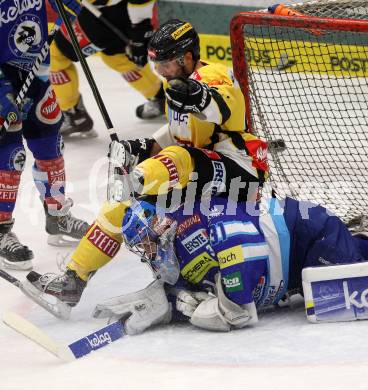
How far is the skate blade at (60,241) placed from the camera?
4387 mm

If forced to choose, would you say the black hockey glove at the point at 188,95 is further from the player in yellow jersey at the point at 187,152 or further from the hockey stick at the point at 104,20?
the hockey stick at the point at 104,20

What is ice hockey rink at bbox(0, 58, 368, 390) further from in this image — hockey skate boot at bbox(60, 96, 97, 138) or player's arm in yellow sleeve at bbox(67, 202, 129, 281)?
hockey skate boot at bbox(60, 96, 97, 138)

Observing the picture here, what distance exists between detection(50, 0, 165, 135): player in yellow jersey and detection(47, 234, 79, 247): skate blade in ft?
4.75

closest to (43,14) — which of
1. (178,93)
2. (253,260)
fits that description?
(178,93)

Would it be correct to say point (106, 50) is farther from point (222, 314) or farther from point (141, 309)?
point (222, 314)

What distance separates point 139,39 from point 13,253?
5.98 feet

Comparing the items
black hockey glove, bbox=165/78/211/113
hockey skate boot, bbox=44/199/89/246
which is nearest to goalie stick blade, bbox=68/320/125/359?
black hockey glove, bbox=165/78/211/113

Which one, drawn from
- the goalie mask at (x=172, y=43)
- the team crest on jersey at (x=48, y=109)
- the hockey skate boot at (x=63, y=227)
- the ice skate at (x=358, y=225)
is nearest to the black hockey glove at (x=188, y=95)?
the goalie mask at (x=172, y=43)

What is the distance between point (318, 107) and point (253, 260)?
68.8 inches

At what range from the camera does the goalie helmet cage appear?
409 cm

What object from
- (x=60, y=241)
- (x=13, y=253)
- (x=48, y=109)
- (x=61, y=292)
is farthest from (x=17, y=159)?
(x=61, y=292)

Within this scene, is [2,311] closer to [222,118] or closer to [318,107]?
[222,118]

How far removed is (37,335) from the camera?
317 centimetres

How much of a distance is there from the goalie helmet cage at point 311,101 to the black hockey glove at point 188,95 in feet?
2.44
